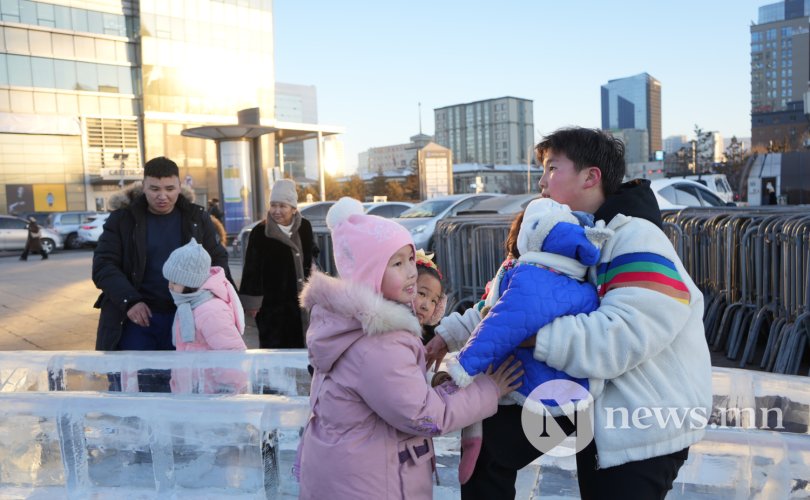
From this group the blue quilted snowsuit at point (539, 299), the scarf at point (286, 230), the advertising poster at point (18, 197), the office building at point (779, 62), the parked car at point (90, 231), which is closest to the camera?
the blue quilted snowsuit at point (539, 299)

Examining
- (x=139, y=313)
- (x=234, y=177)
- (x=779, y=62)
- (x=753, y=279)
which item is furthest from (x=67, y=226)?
(x=779, y=62)

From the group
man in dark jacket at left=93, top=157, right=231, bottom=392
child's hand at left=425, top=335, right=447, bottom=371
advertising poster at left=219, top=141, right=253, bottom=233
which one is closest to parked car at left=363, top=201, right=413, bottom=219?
advertising poster at left=219, top=141, right=253, bottom=233

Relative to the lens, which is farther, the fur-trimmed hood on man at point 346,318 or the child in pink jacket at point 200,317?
the child in pink jacket at point 200,317

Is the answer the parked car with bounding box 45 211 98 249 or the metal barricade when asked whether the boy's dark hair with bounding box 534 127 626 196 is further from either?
the parked car with bounding box 45 211 98 249

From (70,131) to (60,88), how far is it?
3087 mm

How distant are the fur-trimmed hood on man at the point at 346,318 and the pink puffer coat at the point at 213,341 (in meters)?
2.28

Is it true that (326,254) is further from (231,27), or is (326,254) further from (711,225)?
(231,27)

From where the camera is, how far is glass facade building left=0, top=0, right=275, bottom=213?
145 ft

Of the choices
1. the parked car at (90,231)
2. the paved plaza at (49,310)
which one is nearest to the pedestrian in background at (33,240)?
the paved plaza at (49,310)

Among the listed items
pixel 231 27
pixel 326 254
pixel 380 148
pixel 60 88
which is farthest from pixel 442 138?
pixel 326 254

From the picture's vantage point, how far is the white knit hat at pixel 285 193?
18.1ft

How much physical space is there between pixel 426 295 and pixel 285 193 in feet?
8.63

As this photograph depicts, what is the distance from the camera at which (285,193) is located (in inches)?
218

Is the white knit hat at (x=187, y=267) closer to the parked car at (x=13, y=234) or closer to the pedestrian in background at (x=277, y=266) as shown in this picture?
the pedestrian in background at (x=277, y=266)
